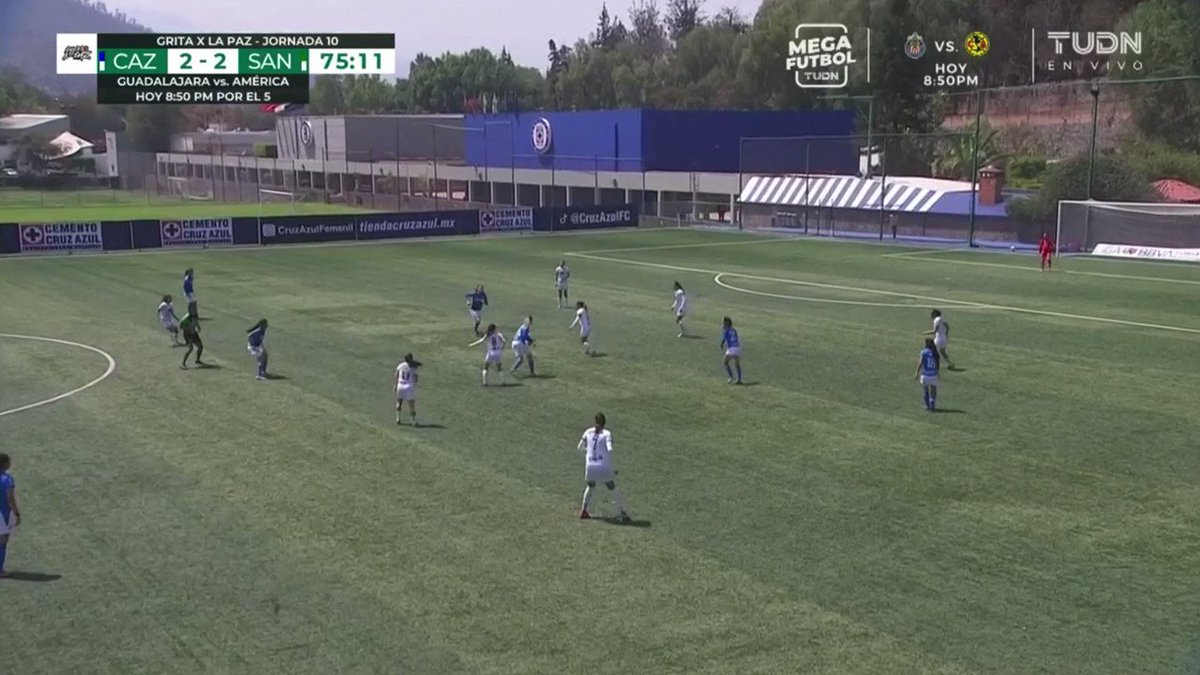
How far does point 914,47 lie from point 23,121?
327 feet

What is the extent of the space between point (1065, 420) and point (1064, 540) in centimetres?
788

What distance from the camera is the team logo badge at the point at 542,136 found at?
96.7m

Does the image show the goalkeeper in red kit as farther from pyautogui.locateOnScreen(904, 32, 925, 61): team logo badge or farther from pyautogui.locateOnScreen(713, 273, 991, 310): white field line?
pyautogui.locateOnScreen(904, 32, 925, 61): team logo badge

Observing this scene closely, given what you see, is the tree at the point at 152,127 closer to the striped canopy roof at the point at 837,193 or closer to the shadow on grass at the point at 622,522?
the striped canopy roof at the point at 837,193

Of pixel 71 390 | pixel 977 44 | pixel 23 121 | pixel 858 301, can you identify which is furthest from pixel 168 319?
pixel 23 121

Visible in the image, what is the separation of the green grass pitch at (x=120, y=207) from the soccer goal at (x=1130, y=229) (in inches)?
2271

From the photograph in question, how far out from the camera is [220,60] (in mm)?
60469

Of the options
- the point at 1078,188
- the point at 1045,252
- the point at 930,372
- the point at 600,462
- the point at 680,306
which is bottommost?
the point at 600,462

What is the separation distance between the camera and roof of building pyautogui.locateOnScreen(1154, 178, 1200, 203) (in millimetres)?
63875

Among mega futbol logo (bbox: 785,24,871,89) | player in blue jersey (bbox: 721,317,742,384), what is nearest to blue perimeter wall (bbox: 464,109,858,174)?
mega futbol logo (bbox: 785,24,871,89)

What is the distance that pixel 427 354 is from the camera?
31.6 meters

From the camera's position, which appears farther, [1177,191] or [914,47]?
[914,47]

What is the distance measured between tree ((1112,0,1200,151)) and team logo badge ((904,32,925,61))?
16.6 meters

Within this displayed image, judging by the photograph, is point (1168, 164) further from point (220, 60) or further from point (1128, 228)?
point (220, 60)
